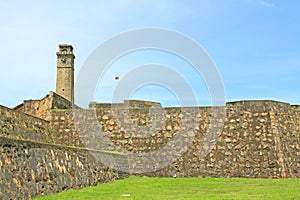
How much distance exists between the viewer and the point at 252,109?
16.2 meters

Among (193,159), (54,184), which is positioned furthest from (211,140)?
(54,184)

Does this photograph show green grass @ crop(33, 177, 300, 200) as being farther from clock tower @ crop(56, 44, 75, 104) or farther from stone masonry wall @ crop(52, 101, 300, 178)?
clock tower @ crop(56, 44, 75, 104)

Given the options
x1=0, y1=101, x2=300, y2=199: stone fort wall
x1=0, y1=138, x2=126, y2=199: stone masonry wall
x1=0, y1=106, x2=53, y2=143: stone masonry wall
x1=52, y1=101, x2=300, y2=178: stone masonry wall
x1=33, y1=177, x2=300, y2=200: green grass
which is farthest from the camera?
x1=52, y1=101, x2=300, y2=178: stone masonry wall

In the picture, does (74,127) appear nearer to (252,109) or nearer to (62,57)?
(252,109)

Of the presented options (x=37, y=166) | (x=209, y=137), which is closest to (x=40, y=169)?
(x=37, y=166)

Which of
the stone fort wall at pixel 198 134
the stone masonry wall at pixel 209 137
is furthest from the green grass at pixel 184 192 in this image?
the stone masonry wall at pixel 209 137

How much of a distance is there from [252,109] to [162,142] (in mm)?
4139

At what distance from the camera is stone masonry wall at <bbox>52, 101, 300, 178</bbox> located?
1572 centimetres

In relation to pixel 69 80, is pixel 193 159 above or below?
below

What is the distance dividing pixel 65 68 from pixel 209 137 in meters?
19.7

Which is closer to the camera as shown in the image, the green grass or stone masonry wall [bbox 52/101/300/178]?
the green grass

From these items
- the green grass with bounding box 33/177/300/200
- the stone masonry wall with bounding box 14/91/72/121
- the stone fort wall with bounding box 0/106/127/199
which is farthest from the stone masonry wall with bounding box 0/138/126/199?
the stone masonry wall with bounding box 14/91/72/121

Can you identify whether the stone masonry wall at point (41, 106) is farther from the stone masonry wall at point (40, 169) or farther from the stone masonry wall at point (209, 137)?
the stone masonry wall at point (40, 169)

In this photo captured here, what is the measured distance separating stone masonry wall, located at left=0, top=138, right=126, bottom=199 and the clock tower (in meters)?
22.0
